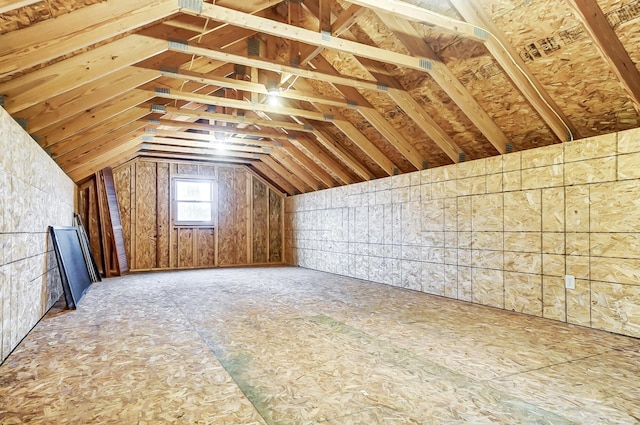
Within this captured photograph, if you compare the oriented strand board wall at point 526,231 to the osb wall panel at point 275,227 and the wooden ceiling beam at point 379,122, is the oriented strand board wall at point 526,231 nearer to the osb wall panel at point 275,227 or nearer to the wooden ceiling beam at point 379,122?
the wooden ceiling beam at point 379,122

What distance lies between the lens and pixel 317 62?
5.08m

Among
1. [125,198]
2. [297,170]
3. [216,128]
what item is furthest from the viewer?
[125,198]

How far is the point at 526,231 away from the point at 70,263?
6.29 metres

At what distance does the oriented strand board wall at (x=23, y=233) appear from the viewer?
2967mm

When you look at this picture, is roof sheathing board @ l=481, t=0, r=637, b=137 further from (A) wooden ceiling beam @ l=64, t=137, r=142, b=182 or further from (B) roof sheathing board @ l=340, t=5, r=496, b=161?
(A) wooden ceiling beam @ l=64, t=137, r=142, b=182

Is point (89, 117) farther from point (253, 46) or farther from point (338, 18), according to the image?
point (338, 18)

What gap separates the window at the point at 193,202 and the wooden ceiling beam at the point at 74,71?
6.31 m

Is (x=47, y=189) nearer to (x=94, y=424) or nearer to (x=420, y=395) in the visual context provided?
(x=94, y=424)

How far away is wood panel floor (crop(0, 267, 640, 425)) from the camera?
208 centimetres

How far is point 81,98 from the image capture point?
3.93 meters

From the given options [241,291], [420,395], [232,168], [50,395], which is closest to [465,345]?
[420,395]

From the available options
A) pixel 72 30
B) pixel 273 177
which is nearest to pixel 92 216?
pixel 273 177

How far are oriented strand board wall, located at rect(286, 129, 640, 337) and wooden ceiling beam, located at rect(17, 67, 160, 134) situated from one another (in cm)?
439

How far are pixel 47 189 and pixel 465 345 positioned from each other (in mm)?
5212
